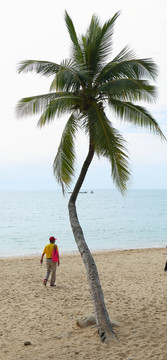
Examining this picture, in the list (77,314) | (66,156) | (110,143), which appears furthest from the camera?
(77,314)

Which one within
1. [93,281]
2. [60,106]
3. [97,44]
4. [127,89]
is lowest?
[93,281]

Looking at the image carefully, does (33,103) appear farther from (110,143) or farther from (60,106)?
(110,143)

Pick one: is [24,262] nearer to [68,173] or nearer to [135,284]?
[135,284]

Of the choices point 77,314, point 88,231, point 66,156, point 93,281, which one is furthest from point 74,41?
point 88,231

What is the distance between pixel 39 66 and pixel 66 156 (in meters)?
2.07

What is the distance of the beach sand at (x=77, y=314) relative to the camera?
5883 millimetres

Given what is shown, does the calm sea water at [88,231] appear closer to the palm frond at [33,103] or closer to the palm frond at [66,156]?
the palm frond at [66,156]

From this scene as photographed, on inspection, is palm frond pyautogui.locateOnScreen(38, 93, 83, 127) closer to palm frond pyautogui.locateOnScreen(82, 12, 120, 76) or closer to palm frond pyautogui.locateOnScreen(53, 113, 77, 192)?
palm frond pyautogui.locateOnScreen(53, 113, 77, 192)

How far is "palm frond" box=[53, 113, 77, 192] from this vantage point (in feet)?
23.1

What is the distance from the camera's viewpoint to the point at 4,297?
1000 cm

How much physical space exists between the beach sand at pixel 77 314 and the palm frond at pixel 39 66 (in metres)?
5.62

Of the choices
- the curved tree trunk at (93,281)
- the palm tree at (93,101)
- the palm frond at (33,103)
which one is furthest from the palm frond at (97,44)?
the curved tree trunk at (93,281)

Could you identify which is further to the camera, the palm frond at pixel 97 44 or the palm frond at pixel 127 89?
the palm frond at pixel 97 44

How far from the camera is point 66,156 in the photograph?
23.7 feet
